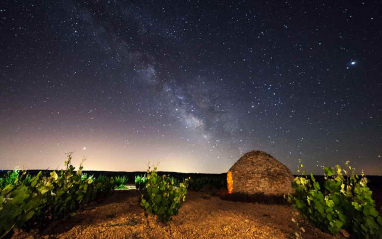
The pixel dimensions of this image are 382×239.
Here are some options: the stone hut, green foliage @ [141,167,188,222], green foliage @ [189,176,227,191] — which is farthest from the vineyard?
green foliage @ [189,176,227,191]

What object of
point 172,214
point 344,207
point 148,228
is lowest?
point 148,228

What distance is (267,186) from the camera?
1221 centimetres

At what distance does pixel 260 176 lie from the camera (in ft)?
41.3

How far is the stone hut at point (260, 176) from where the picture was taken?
12.2 metres

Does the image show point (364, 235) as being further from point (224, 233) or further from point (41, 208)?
point (41, 208)

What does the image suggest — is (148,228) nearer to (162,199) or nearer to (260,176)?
(162,199)

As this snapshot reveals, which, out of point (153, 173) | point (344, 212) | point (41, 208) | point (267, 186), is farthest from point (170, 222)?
point (267, 186)

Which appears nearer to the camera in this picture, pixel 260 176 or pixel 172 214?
pixel 172 214

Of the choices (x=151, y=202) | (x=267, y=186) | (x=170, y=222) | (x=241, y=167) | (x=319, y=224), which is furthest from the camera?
(x=241, y=167)

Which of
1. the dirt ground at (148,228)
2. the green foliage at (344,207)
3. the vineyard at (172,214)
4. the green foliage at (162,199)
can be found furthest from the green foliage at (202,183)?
the green foliage at (344,207)

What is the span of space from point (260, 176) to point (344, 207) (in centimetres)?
910

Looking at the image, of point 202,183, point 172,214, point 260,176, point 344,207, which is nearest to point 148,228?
point 172,214

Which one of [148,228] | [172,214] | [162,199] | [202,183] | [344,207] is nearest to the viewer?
[344,207]

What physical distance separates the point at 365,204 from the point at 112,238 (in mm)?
4820
